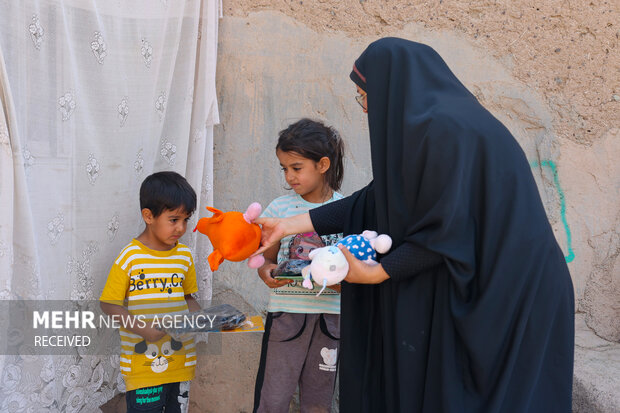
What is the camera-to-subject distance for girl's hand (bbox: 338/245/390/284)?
1752mm

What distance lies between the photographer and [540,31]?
2.99 meters

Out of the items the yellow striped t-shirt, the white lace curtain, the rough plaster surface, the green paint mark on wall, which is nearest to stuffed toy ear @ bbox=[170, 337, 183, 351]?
the yellow striped t-shirt

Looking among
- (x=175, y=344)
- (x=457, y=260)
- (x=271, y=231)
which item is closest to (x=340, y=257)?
(x=457, y=260)

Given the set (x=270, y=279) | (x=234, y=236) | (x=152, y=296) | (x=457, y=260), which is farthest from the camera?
(x=152, y=296)

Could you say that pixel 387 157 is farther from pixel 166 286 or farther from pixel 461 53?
pixel 461 53

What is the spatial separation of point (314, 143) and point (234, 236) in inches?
23.3

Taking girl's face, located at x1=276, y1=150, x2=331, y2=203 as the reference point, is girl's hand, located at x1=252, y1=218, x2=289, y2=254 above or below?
below

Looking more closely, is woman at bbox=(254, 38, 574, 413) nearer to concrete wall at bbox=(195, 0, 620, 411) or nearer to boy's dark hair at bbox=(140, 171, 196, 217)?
boy's dark hair at bbox=(140, 171, 196, 217)

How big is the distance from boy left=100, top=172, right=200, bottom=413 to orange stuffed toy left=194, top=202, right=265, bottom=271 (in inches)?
13.3

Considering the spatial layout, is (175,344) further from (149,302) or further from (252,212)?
(252,212)

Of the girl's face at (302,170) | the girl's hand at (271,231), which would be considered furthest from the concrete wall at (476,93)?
the girl's hand at (271,231)

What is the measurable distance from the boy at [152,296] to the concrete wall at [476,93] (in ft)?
2.21

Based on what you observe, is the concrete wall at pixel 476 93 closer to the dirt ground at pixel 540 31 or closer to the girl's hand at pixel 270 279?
the dirt ground at pixel 540 31

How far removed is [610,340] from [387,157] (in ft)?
6.19
